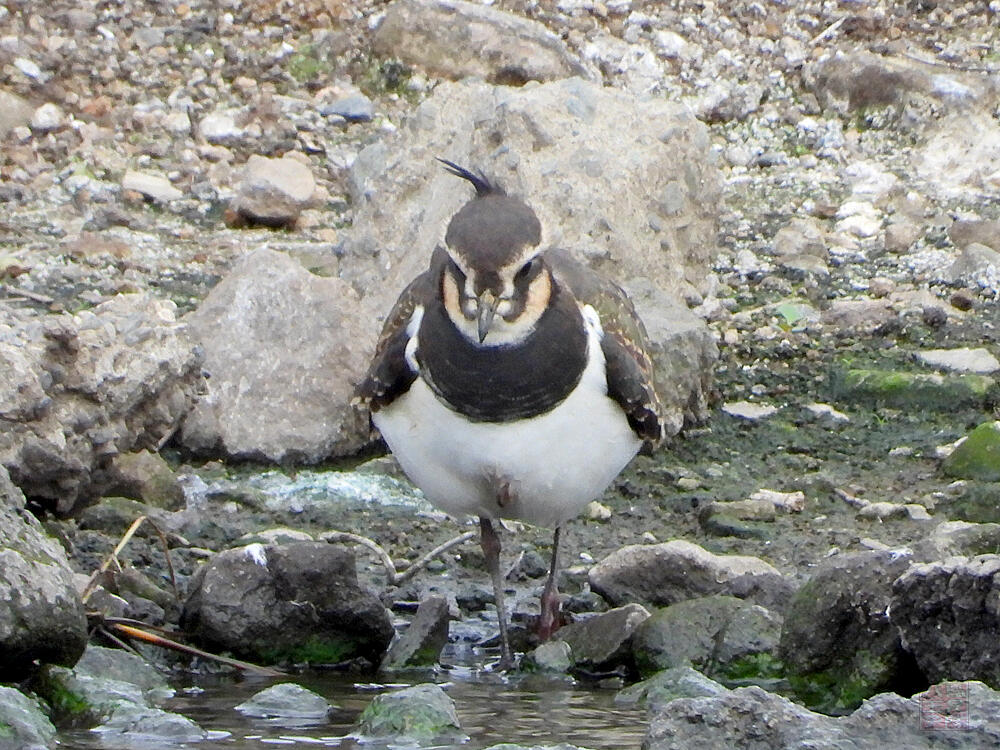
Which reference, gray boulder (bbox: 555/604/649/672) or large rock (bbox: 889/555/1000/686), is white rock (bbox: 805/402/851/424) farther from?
large rock (bbox: 889/555/1000/686)

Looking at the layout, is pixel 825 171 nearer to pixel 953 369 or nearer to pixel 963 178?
pixel 963 178

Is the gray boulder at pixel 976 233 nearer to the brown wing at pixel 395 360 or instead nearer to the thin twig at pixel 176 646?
the brown wing at pixel 395 360

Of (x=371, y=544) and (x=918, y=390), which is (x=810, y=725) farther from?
(x=918, y=390)

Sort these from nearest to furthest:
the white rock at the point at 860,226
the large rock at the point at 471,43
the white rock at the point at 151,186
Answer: the white rock at the point at 151,186
the white rock at the point at 860,226
the large rock at the point at 471,43

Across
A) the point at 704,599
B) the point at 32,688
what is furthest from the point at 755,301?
the point at 32,688

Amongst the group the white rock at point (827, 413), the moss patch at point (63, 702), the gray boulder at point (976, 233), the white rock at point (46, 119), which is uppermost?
the gray boulder at point (976, 233)

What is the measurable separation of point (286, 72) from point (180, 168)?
140 centimetres

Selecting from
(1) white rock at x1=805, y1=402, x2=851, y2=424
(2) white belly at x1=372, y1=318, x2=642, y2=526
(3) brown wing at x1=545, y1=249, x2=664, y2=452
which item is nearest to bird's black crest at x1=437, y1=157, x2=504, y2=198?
(3) brown wing at x1=545, y1=249, x2=664, y2=452

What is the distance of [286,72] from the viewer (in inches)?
498

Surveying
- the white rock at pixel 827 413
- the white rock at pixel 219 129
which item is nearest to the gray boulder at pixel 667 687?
the white rock at pixel 827 413

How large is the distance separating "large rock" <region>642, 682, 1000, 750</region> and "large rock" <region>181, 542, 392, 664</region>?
6.75 ft

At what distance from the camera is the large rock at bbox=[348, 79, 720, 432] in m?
9.05

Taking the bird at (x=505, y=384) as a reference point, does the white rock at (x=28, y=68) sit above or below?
above

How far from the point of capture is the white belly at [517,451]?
640cm
